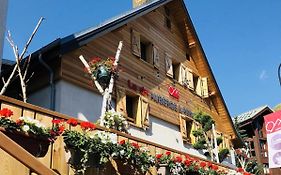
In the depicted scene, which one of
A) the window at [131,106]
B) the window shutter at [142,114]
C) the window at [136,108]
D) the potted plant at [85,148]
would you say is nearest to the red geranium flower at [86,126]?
the potted plant at [85,148]

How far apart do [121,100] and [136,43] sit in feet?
8.25

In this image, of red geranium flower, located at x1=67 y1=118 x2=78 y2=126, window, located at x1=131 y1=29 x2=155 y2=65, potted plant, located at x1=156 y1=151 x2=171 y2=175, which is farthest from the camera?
window, located at x1=131 y1=29 x2=155 y2=65

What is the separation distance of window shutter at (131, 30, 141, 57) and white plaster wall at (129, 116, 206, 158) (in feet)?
7.02

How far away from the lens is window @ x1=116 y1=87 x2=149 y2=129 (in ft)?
38.1

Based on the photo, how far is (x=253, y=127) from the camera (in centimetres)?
3070

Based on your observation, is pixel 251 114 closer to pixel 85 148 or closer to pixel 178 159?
pixel 178 159

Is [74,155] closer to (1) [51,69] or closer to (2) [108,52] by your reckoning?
(1) [51,69]

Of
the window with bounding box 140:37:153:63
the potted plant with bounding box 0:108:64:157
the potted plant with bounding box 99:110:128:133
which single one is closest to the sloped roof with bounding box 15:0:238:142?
the window with bounding box 140:37:153:63

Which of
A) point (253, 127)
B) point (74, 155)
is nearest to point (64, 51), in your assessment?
point (74, 155)

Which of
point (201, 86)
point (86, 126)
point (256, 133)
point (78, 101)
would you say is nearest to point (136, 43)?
point (78, 101)

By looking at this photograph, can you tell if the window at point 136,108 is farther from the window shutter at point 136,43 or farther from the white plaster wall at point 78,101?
the window shutter at point 136,43

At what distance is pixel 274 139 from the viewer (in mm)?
9016

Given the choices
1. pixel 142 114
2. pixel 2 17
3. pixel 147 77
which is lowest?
pixel 142 114

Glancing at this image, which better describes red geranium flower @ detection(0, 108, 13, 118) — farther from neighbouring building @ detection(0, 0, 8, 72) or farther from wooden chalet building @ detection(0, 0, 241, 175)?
wooden chalet building @ detection(0, 0, 241, 175)
